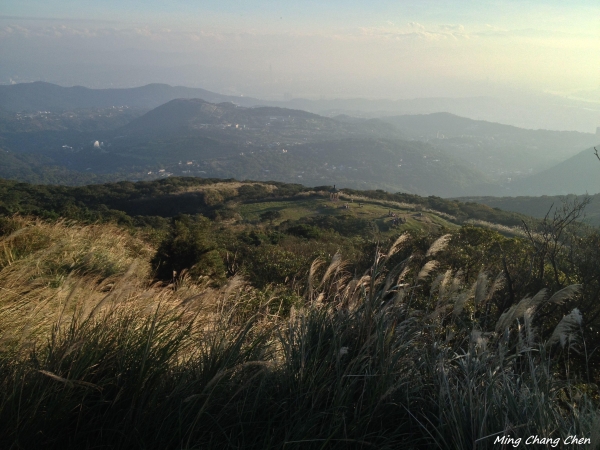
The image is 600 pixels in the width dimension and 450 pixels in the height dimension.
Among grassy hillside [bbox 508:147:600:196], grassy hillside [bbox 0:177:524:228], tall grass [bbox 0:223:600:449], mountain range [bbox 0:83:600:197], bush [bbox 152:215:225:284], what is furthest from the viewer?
mountain range [bbox 0:83:600:197]

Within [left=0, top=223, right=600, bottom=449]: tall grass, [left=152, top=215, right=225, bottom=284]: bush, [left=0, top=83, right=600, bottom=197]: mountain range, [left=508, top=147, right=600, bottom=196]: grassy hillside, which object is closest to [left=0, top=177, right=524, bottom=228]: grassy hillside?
[left=152, top=215, right=225, bottom=284]: bush

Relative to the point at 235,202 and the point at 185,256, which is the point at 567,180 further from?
the point at 185,256

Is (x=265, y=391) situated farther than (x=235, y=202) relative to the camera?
No

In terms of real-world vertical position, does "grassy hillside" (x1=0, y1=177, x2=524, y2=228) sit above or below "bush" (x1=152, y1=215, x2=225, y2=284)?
below

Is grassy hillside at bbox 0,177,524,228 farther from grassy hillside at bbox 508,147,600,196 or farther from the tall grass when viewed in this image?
grassy hillside at bbox 508,147,600,196

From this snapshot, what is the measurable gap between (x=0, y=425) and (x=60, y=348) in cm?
46

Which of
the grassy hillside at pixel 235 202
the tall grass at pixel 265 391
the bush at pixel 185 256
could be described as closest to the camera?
the tall grass at pixel 265 391

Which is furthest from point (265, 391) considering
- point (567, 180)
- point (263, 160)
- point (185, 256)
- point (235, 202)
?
point (263, 160)

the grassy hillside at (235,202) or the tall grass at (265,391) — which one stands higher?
the tall grass at (265,391)

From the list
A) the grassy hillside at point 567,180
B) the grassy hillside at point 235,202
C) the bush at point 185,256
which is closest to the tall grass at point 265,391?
the bush at point 185,256

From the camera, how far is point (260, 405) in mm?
2025

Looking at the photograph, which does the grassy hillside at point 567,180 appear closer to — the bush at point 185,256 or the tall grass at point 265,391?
the bush at point 185,256

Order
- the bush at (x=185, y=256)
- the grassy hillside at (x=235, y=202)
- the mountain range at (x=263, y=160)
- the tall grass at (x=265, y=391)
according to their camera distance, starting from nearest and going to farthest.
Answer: the tall grass at (x=265, y=391)
the bush at (x=185, y=256)
the grassy hillside at (x=235, y=202)
the mountain range at (x=263, y=160)

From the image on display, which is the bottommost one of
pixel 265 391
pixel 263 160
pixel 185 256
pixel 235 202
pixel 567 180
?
pixel 263 160
